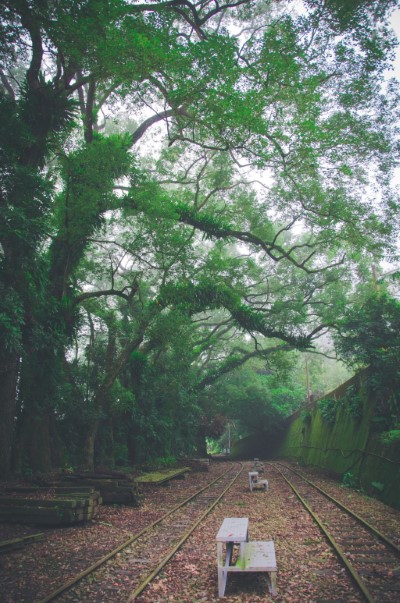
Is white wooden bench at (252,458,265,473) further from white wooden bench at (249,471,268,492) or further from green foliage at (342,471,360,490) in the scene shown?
green foliage at (342,471,360,490)

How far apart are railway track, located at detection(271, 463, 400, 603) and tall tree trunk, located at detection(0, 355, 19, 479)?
7.65 metres

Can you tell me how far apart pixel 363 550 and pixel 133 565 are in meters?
3.20

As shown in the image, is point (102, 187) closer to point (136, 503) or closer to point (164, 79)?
point (164, 79)

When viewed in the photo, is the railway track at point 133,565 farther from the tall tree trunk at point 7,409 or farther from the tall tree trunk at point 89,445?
the tall tree trunk at point 89,445

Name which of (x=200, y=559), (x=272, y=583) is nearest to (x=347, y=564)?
(x=272, y=583)

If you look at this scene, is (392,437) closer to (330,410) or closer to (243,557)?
(243,557)

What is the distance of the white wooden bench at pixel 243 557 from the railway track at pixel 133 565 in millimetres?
903

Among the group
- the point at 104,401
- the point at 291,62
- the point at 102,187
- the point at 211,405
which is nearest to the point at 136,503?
the point at 104,401

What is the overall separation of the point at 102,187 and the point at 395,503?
34.3 ft

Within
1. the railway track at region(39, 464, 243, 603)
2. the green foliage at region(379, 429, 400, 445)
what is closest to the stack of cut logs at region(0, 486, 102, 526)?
the railway track at region(39, 464, 243, 603)

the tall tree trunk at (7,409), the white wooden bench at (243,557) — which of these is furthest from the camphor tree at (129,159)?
the white wooden bench at (243,557)

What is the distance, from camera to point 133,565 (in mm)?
4977

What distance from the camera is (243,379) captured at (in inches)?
1166

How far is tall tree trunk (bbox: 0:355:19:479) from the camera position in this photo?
32.2 ft
